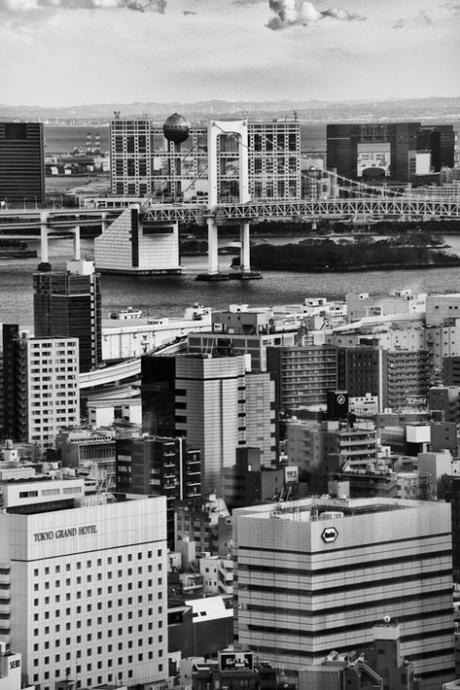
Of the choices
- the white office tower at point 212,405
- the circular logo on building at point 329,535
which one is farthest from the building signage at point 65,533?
the white office tower at point 212,405

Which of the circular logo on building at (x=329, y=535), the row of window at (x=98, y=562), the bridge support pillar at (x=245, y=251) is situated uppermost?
the bridge support pillar at (x=245, y=251)

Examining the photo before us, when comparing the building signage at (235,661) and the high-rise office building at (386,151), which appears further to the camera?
the high-rise office building at (386,151)

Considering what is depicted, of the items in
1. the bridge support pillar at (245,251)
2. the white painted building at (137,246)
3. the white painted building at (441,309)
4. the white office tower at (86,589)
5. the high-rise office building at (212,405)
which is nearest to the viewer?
the white office tower at (86,589)

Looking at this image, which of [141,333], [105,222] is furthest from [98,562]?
[105,222]

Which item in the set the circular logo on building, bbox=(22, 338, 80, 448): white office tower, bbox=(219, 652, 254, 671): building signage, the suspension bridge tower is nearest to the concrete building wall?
bbox=(22, 338, 80, 448): white office tower

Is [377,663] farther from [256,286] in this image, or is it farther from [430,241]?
[430,241]

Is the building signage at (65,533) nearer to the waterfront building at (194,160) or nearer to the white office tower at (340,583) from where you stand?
the white office tower at (340,583)

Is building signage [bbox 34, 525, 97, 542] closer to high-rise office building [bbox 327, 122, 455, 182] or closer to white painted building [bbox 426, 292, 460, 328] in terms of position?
white painted building [bbox 426, 292, 460, 328]

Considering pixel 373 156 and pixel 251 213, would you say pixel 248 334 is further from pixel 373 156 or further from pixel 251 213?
pixel 373 156
